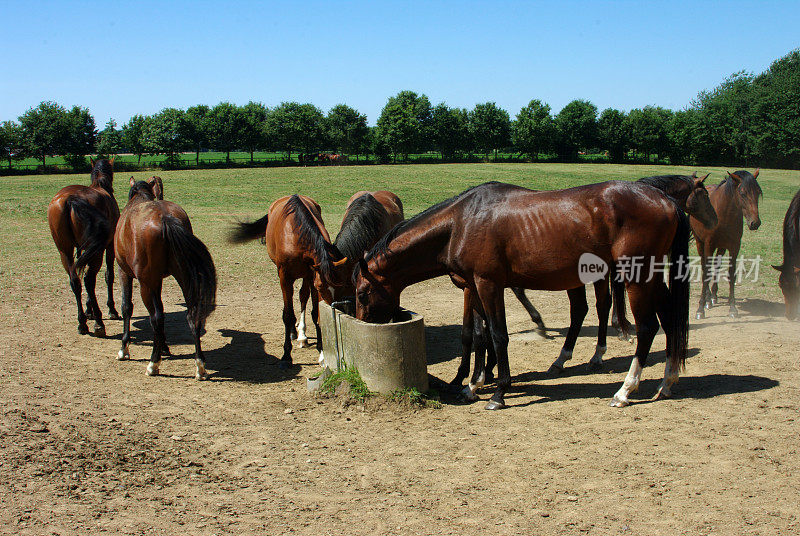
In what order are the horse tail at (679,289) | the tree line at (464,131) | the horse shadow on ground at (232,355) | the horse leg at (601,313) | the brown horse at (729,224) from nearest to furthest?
the horse tail at (679,289), the horse leg at (601,313), the horse shadow on ground at (232,355), the brown horse at (729,224), the tree line at (464,131)

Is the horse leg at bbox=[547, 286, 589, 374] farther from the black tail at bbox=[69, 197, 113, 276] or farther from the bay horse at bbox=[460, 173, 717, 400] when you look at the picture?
the black tail at bbox=[69, 197, 113, 276]

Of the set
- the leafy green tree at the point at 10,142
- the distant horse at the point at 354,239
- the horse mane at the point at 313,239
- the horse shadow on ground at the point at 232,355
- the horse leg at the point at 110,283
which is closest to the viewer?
the horse mane at the point at 313,239

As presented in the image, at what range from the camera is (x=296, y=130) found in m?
78.9

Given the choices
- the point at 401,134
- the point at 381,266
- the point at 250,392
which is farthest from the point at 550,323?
the point at 401,134

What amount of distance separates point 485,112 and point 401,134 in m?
14.5

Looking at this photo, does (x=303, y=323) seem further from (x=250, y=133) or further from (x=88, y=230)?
(x=250, y=133)

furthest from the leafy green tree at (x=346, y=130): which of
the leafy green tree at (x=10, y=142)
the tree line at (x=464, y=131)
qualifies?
the leafy green tree at (x=10, y=142)

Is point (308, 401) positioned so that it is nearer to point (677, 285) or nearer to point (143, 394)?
point (143, 394)

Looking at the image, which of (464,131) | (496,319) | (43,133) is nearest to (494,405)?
(496,319)

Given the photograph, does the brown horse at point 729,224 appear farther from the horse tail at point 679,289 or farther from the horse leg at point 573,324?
the horse tail at point 679,289

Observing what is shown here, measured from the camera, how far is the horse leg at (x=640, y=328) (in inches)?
231

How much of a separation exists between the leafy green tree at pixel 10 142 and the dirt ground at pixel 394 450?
58258 mm

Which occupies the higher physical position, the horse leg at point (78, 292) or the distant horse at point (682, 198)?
the distant horse at point (682, 198)

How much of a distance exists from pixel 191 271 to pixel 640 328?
5351 millimetres
